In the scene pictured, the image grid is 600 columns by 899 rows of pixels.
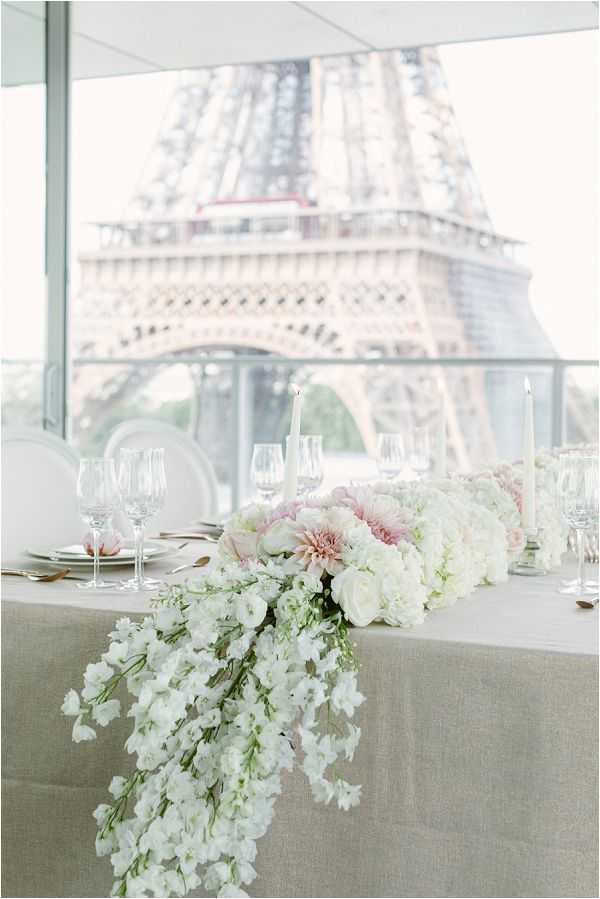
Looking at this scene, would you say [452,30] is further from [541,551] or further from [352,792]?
[352,792]

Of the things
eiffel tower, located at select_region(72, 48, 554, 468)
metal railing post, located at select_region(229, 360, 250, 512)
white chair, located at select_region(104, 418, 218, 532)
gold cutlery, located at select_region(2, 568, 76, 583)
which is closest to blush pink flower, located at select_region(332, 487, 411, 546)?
gold cutlery, located at select_region(2, 568, 76, 583)

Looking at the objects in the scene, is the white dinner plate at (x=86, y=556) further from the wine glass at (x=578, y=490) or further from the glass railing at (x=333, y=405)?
the wine glass at (x=578, y=490)

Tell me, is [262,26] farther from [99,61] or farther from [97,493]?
[97,493]

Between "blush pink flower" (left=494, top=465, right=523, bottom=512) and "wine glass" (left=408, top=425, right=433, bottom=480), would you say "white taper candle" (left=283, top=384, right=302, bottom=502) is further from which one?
"wine glass" (left=408, top=425, right=433, bottom=480)

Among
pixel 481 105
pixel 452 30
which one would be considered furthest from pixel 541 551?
pixel 481 105

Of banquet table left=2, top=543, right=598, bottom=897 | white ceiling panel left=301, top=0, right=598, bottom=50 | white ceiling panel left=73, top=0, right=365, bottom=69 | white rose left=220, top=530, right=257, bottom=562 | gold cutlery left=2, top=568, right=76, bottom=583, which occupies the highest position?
white ceiling panel left=73, top=0, right=365, bottom=69

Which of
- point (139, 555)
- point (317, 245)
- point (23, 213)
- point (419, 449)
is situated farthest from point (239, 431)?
point (317, 245)

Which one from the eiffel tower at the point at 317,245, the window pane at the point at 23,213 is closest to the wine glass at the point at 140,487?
the window pane at the point at 23,213
